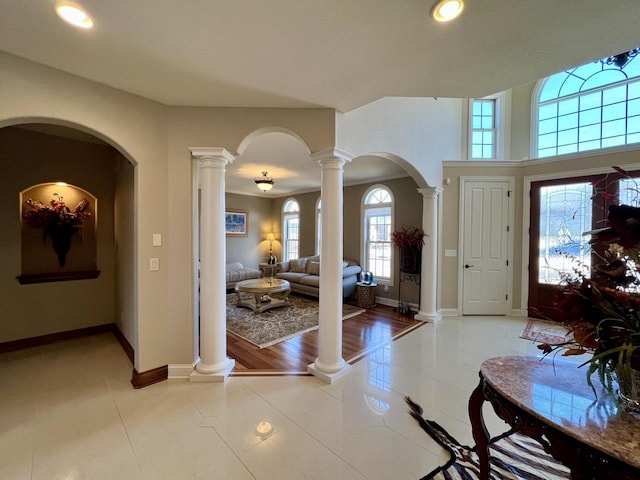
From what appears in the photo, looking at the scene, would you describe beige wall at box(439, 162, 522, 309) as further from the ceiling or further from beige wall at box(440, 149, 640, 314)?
the ceiling

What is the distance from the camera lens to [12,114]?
6.13 ft

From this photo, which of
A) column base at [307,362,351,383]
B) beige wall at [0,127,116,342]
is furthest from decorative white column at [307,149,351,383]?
beige wall at [0,127,116,342]

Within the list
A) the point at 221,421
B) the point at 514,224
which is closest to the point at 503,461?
the point at 221,421

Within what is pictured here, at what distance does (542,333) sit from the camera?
3.85 metres

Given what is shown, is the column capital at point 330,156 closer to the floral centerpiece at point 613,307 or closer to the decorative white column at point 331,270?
the decorative white column at point 331,270

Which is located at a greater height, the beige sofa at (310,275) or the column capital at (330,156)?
the column capital at (330,156)

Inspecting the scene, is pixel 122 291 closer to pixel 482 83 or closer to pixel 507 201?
pixel 482 83

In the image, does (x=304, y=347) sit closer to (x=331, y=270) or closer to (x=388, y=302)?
(x=331, y=270)

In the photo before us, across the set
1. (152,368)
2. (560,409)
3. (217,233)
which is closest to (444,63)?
(560,409)

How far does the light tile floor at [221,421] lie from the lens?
5.41 feet

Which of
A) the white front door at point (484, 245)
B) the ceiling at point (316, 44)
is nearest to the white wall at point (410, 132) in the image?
the ceiling at point (316, 44)

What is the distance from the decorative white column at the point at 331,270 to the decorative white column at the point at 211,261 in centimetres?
97

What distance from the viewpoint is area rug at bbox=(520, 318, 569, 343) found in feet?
11.9

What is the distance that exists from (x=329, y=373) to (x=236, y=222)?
19.8ft
